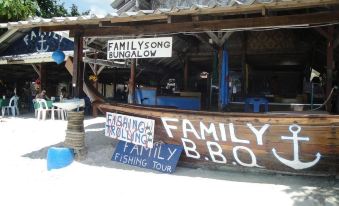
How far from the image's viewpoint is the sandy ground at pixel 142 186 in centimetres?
558

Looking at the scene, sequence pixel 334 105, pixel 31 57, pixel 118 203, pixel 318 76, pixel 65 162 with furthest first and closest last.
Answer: pixel 31 57, pixel 318 76, pixel 334 105, pixel 65 162, pixel 118 203

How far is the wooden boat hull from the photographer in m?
5.84

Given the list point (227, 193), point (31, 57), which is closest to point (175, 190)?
point (227, 193)

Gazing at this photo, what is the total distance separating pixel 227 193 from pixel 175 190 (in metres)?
0.88

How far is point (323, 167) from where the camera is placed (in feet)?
19.5

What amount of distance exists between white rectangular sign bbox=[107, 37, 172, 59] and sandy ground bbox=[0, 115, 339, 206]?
2.38 m

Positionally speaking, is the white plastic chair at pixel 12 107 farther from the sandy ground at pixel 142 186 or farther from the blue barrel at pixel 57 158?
the blue barrel at pixel 57 158

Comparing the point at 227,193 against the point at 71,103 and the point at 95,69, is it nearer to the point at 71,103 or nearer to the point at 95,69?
the point at 71,103

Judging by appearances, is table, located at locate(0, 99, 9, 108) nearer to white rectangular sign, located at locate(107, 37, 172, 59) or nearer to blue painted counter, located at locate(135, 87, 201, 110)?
blue painted counter, located at locate(135, 87, 201, 110)

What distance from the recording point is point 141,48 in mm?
7582

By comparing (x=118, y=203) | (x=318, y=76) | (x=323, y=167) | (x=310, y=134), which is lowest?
(x=118, y=203)

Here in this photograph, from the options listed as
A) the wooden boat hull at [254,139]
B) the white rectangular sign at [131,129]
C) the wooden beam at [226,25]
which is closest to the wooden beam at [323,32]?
the wooden beam at [226,25]

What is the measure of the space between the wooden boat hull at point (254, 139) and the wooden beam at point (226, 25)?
1.70 meters

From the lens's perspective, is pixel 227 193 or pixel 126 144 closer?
pixel 227 193
